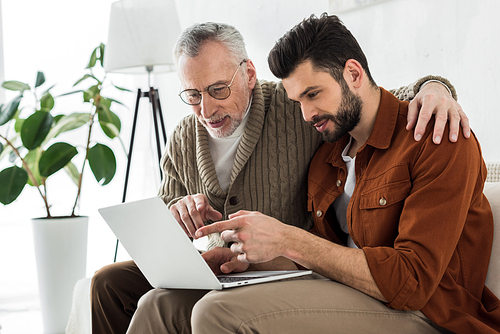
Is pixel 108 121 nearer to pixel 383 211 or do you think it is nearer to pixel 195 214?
pixel 195 214

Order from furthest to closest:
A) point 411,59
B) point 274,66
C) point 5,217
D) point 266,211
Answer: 1. point 5,217
2. point 411,59
3. point 266,211
4. point 274,66

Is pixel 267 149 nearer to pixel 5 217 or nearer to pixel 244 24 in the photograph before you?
pixel 244 24

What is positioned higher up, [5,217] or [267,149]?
[267,149]

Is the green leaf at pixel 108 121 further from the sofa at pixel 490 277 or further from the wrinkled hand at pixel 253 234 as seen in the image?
the wrinkled hand at pixel 253 234

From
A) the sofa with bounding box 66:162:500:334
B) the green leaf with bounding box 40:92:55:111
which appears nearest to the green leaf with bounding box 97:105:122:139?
the green leaf with bounding box 40:92:55:111

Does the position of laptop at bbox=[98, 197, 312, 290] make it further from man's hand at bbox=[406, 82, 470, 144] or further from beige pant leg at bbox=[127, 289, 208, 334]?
man's hand at bbox=[406, 82, 470, 144]

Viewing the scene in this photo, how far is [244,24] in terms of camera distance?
8.88 ft

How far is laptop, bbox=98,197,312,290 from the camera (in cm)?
96

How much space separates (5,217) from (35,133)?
4.42 feet

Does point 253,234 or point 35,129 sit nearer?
point 253,234

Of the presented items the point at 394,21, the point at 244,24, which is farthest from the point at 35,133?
the point at 394,21

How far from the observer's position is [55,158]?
252 centimetres

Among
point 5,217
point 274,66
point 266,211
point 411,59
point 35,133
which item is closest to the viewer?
point 274,66

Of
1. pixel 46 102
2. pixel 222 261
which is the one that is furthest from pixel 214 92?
pixel 46 102
